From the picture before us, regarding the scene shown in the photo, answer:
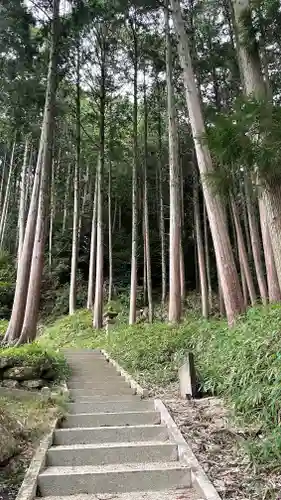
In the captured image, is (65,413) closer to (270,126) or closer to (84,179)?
(270,126)

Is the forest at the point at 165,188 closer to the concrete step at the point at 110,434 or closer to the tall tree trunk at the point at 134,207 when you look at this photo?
the tall tree trunk at the point at 134,207

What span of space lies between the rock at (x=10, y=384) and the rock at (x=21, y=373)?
61 mm

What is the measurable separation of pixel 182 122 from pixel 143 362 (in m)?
13.2

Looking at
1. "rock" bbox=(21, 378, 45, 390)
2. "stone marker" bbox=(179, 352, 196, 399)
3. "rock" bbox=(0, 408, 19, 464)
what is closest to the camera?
"rock" bbox=(0, 408, 19, 464)

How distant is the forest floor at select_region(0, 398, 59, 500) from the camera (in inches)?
134

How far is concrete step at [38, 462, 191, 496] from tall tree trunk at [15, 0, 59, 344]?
17.9 feet

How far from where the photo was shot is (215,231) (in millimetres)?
7809

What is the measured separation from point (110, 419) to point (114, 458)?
1.07 m

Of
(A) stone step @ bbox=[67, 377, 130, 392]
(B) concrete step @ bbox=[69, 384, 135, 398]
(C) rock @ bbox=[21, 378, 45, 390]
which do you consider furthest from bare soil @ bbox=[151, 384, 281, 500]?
(C) rock @ bbox=[21, 378, 45, 390]

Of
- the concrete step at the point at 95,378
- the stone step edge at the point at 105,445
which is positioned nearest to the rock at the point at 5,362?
the concrete step at the point at 95,378

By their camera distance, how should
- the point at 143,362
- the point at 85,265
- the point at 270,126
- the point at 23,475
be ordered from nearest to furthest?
the point at 23,475 < the point at 270,126 < the point at 143,362 < the point at 85,265

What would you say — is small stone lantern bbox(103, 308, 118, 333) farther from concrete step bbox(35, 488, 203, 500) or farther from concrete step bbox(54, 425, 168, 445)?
concrete step bbox(35, 488, 203, 500)

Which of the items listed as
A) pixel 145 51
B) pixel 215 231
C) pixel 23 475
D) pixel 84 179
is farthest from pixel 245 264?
pixel 84 179

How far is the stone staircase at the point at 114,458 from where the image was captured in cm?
327
